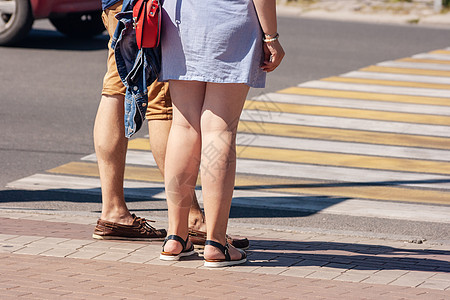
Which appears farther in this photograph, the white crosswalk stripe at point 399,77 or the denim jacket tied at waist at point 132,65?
the white crosswalk stripe at point 399,77

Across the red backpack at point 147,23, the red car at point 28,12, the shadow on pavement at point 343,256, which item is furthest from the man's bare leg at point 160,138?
the red car at point 28,12

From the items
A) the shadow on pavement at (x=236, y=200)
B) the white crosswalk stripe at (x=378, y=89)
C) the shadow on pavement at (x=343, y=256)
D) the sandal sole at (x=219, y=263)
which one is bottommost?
the shadow on pavement at (x=236, y=200)

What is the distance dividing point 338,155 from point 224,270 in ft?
11.8

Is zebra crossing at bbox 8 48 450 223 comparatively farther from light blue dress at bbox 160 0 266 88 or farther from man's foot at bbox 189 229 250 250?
light blue dress at bbox 160 0 266 88

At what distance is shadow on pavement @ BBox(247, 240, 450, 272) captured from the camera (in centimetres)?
455

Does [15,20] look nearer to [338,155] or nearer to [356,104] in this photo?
[356,104]

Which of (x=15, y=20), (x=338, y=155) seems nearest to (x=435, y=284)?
(x=338, y=155)

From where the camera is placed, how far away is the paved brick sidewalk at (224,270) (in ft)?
13.1

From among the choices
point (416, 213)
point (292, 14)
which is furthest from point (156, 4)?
point (292, 14)

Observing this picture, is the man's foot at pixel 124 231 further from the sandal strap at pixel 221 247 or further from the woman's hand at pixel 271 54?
the woman's hand at pixel 271 54

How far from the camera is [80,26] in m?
14.5

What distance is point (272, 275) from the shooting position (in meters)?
4.30

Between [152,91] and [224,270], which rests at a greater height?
[152,91]

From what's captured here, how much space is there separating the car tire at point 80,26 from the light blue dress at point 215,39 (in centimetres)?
1026
